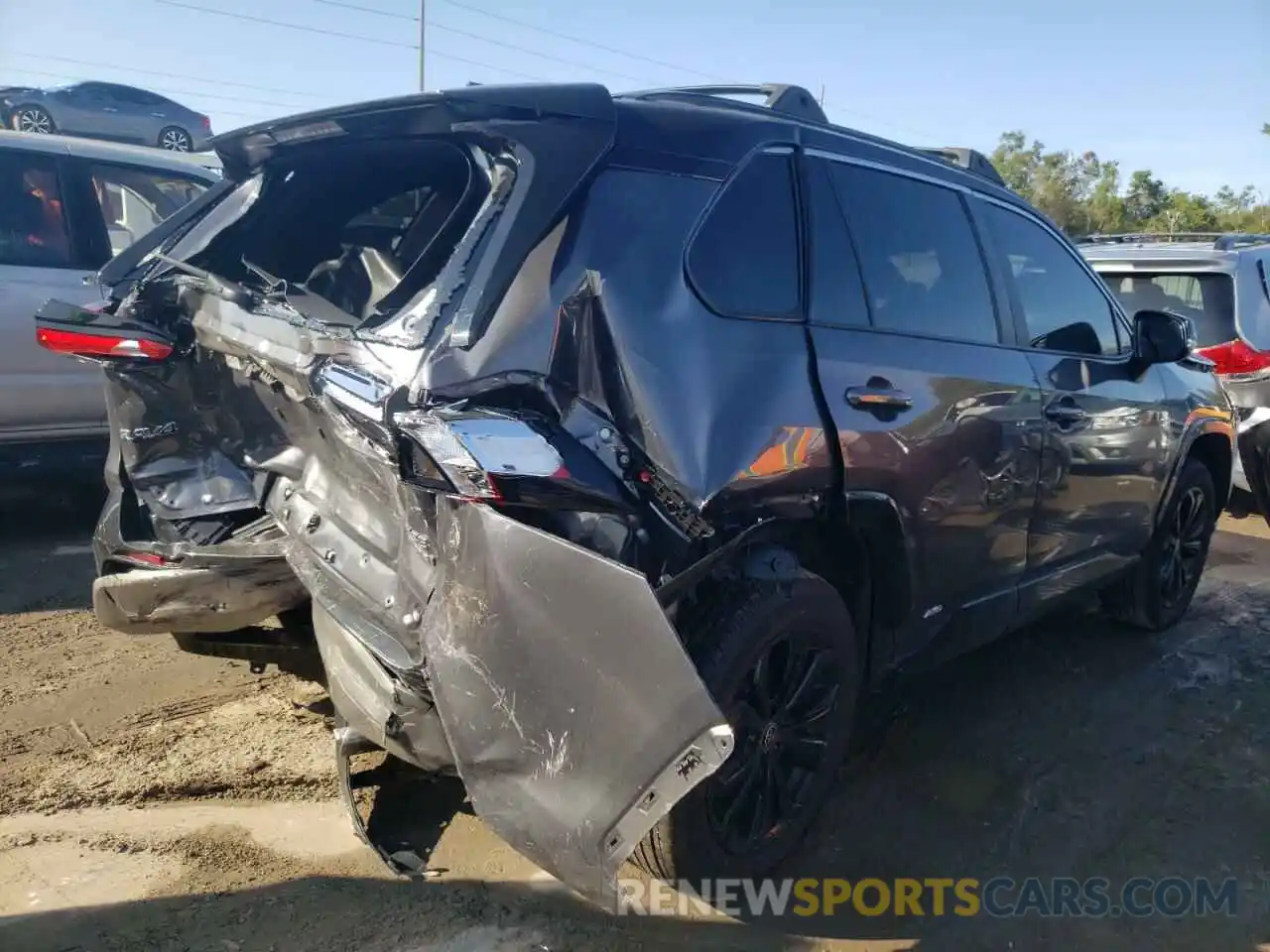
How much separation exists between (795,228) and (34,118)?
17.7 meters

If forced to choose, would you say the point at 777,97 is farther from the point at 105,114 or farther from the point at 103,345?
the point at 105,114

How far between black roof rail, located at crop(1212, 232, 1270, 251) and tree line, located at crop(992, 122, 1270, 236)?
23.8 meters

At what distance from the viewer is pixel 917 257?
3.34 metres

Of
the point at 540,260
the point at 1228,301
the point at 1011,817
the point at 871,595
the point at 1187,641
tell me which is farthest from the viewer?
the point at 1228,301

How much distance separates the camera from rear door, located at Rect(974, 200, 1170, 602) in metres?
3.74

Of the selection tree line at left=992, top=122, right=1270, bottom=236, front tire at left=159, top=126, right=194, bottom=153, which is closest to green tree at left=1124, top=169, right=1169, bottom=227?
tree line at left=992, top=122, right=1270, bottom=236

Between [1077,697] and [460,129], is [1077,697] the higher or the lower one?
the lower one

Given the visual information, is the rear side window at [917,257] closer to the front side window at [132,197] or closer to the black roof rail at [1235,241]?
the front side window at [132,197]

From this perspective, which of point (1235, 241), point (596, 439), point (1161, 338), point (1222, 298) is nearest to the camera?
point (596, 439)

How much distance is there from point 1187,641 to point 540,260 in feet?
13.3

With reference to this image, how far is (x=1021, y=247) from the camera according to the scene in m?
3.88

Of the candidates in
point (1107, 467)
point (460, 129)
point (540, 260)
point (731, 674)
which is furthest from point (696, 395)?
point (1107, 467)

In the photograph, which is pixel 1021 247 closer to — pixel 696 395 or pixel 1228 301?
pixel 696 395

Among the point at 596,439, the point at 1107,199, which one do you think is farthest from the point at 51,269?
the point at 1107,199
